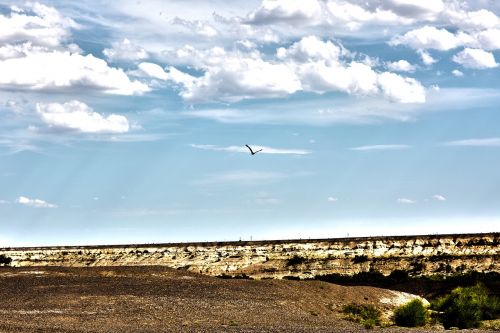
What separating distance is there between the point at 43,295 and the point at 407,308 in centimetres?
1984

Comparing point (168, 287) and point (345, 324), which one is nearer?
point (345, 324)

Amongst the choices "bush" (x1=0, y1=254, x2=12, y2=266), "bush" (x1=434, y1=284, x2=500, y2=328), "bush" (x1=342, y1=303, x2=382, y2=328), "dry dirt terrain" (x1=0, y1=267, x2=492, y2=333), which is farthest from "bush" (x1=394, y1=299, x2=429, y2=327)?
"bush" (x1=0, y1=254, x2=12, y2=266)

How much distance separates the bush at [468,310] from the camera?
4044cm

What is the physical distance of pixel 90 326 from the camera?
3309 cm

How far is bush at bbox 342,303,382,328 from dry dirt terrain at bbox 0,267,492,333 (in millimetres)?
707

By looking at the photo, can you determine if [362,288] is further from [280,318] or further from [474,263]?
[474,263]

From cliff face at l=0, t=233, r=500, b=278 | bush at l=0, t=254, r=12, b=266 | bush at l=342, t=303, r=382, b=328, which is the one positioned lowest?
bush at l=342, t=303, r=382, b=328

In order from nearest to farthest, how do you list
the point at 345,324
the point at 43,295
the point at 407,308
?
the point at 345,324, the point at 407,308, the point at 43,295

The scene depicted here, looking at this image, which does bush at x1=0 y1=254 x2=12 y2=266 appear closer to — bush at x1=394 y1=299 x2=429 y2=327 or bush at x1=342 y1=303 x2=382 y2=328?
bush at x1=342 y1=303 x2=382 y2=328

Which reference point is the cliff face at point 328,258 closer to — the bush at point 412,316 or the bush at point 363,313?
the bush at point 363,313

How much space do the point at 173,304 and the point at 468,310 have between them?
50.2 feet

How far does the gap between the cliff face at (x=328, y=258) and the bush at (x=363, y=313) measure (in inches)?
950

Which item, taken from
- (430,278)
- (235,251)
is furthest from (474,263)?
(235,251)

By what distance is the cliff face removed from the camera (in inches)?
2721
